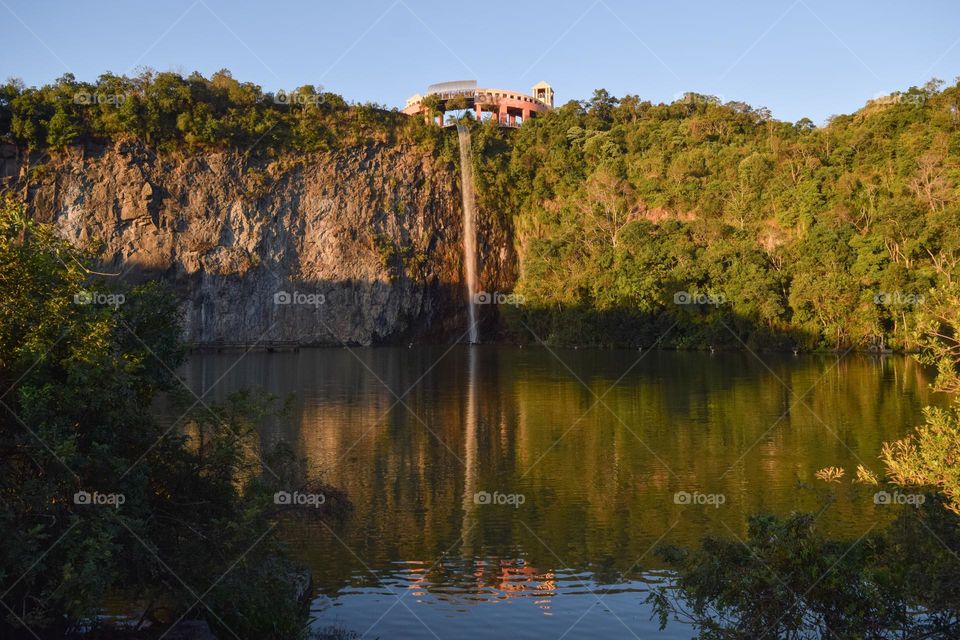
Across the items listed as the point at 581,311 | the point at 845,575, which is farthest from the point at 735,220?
the point at 845,575

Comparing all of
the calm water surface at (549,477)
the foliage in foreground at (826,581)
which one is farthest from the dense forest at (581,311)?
the calm water surface at (549,477)

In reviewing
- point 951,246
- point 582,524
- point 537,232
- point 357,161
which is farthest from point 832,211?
point 582,524

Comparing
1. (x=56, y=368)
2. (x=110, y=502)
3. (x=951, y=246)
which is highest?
(x=951, y=246)

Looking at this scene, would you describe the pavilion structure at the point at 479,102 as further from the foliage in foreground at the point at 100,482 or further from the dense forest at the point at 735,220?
the foliage in foreground at the point at 100,482

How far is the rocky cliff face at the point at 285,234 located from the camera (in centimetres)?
8019

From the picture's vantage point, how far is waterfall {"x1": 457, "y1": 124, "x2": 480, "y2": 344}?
93.2 m

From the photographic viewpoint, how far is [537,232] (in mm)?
94562

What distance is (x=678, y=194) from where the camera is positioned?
84.8m

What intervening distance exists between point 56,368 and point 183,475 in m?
2.10

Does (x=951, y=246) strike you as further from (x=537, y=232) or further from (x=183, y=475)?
(x=183, y=475)

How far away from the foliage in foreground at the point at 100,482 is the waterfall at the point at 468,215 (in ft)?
264

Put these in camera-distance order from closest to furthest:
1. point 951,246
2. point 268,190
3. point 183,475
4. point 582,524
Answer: point 183,475, point 582,524, point 951,246, point 268,190

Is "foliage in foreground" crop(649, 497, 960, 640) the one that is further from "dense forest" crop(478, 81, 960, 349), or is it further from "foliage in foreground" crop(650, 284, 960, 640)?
"dense forest" crop(478, 81, 960, 349)

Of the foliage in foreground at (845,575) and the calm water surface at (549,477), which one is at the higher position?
the foliage in foreground at (845,575)
